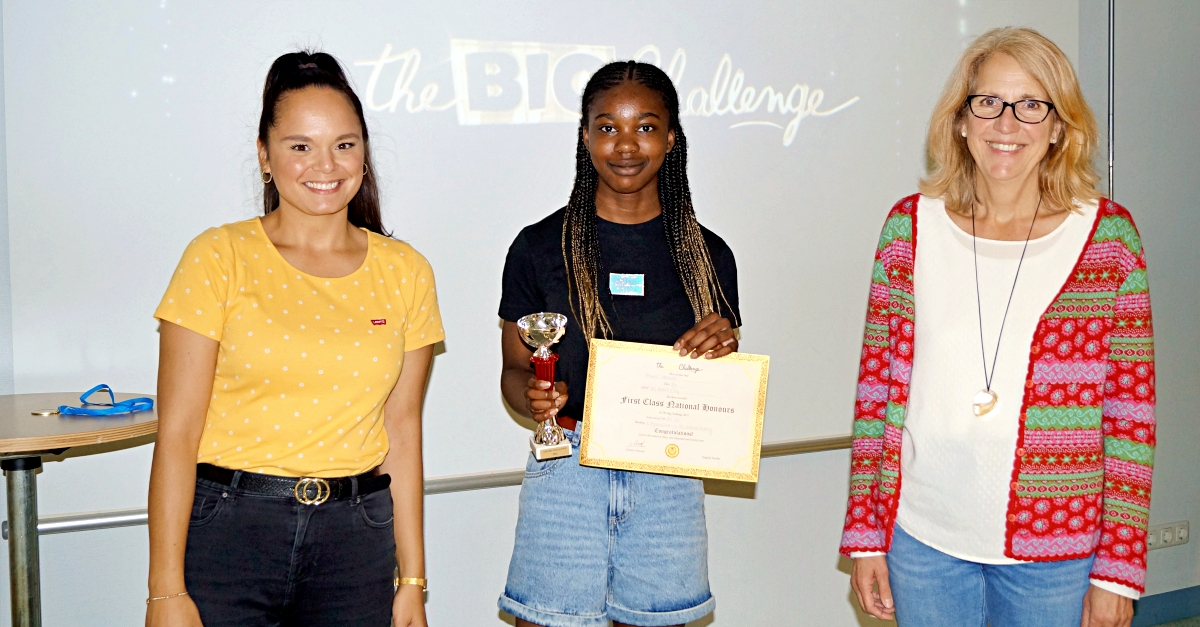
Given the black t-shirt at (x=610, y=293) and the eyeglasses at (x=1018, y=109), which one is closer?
the eyeglasses at (x=1018, y=109)

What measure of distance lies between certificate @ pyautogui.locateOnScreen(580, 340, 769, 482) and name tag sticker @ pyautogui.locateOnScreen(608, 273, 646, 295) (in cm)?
15

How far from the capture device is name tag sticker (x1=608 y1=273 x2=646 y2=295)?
2.33 m

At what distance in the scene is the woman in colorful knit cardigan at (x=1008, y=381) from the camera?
6.29ft

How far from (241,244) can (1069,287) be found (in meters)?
1.69

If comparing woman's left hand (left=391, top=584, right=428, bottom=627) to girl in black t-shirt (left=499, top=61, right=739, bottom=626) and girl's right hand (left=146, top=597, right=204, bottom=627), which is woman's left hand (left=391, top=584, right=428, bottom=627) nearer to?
girl in black t-shirt (left=499, top=61, right=739, bottom=626)

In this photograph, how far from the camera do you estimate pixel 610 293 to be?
2336mm

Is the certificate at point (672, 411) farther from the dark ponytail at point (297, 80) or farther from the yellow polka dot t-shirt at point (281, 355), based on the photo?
the dark ponytail at point (297, 80)

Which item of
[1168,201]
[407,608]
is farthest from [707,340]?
[1168,201]

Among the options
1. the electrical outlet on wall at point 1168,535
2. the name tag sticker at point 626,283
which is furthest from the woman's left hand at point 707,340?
the electrical outlet on wall at point 1168,535

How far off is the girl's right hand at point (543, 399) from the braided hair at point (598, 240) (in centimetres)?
20

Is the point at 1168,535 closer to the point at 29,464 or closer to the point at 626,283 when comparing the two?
the point at 626,283

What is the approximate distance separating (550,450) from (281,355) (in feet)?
2.21

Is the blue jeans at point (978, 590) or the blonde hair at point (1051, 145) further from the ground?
the blonde hair at point (1051, 145)

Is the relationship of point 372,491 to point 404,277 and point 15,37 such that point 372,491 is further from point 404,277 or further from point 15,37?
point 15,37
